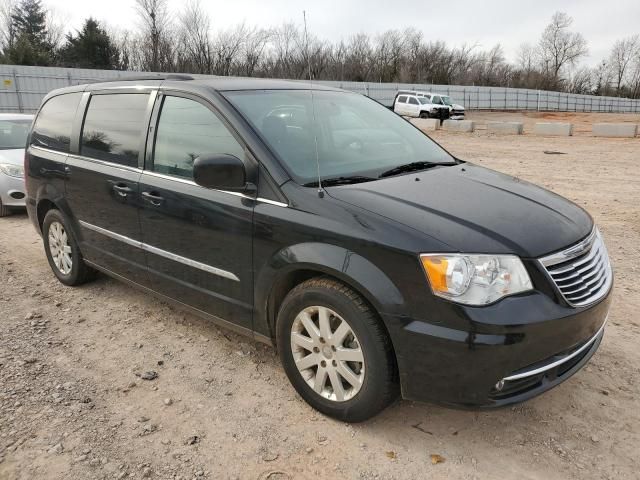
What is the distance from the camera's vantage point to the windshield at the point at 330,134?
303cm

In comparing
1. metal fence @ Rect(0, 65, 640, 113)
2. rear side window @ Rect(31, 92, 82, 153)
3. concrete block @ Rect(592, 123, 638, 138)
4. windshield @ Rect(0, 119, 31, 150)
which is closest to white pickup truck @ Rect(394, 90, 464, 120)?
metal fence @ Rect(0, 65, 640, 113)

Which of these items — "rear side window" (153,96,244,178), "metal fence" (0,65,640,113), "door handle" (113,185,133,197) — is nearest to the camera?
"rear side window" (153,96,244,178)

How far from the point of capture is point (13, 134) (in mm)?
8539

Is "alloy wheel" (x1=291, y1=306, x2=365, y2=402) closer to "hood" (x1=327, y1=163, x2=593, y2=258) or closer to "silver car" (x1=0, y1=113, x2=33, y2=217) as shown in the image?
"hood" (x1=327, y1=163, x2=593, y2=258)

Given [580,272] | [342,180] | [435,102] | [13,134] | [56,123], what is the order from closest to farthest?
[580,272], [342,180], [56,123], [13,134], [435,102]

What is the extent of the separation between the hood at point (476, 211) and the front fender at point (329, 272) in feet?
0.89

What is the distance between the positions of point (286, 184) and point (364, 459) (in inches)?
56.5

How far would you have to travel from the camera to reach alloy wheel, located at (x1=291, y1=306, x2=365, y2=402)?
2607mm

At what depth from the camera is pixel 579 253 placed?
2574 mm

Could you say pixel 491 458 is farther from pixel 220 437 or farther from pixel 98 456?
Result: pixel 98 456

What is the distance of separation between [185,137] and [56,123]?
1.98 meters

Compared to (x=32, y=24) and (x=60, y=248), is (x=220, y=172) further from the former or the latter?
(x=32, y=24)

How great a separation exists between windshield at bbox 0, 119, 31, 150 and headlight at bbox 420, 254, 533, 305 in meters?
8.12

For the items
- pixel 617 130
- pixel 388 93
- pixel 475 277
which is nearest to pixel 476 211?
pixel 475 277
